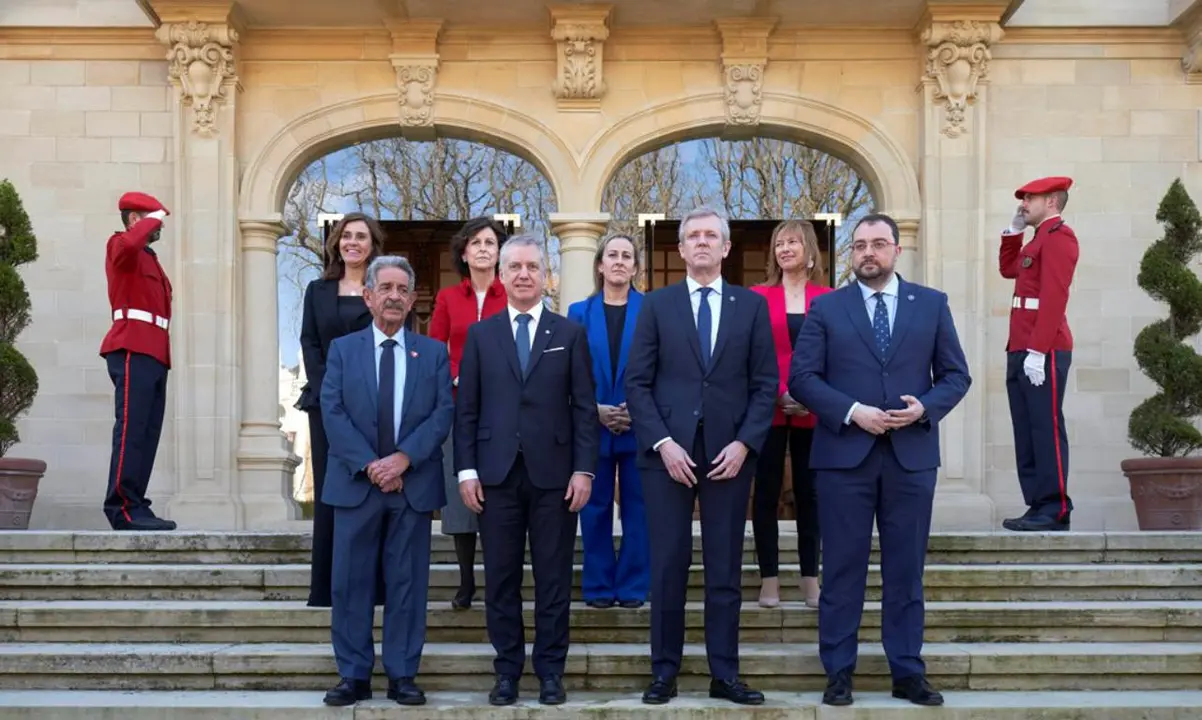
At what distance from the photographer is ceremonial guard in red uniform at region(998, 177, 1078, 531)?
6.96 meters

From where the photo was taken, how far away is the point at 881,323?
508cm

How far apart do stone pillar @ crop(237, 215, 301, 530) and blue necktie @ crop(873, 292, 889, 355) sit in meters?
5.46

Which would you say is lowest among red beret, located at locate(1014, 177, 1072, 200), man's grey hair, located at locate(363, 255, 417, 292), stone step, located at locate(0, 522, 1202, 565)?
stone step, located at locate(0, 522, 1202, 565)

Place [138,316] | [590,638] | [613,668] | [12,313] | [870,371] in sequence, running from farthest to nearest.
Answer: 1. [12,313]
2. [138,316]
3. [590,638]
4. [613,668]
5. [870,371]

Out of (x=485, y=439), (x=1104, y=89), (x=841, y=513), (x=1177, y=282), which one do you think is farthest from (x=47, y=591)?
(x=1104, y=89)

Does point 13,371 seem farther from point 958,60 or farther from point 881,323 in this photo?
point 958,60

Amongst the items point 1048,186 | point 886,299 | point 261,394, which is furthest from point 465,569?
point 261,394

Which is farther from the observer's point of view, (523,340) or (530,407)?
(523,340)

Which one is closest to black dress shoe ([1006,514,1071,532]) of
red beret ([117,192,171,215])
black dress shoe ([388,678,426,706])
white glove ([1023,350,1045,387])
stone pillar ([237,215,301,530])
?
white glove ([1023,350,1045,387])

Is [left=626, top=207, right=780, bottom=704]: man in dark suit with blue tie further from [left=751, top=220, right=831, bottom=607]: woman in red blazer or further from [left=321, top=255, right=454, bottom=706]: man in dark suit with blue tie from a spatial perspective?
[left=321, top=255, right=454, bottom=706]: man in dark suit with blue tie

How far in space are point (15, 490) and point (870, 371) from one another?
17.0ft

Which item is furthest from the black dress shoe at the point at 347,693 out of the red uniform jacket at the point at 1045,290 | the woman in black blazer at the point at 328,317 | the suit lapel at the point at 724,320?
the red uniform jacket at the point at 1045,290

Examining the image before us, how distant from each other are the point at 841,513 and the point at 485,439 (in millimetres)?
1303

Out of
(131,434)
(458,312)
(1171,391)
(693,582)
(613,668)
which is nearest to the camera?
(613,668)
